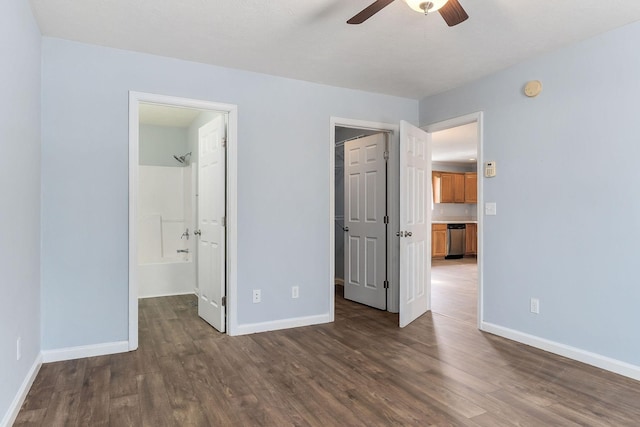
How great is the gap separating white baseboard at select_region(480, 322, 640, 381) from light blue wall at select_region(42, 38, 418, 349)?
167cm

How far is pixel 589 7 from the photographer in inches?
96.5

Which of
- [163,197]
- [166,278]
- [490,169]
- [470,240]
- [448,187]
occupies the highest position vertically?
[448,187]

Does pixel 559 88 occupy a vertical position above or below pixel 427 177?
above

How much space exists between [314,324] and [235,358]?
3.54ft

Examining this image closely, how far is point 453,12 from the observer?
6.46 ft

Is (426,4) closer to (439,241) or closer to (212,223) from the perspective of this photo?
(212,223)

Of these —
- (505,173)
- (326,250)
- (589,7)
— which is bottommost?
(326,250)

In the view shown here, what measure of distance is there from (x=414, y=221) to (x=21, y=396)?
3.43m

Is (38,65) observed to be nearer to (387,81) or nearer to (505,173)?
(387,81)

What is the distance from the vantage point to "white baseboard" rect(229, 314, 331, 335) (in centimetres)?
358

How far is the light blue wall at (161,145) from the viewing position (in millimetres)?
5905

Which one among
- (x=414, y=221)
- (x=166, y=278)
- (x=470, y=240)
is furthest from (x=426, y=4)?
(x=470, y=240)

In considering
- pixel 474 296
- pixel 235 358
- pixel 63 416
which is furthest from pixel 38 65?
pixel 474 296

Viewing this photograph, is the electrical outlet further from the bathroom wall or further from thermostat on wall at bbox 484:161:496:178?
the bathroom wall
